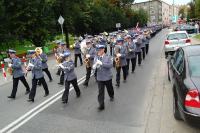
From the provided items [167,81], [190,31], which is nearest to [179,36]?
[167,81]

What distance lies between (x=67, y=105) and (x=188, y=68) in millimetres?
4387

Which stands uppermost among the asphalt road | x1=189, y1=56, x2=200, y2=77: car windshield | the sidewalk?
x1=189, y1=56, x2=200, y2=77: car windshield

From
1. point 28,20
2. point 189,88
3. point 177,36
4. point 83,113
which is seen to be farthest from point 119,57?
point 28,20

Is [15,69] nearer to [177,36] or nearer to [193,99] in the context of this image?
[193,99]

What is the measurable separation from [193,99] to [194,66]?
110 centimetres

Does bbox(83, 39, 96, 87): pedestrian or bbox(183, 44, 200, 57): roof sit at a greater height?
bbox(183, 44, 200, 57): roof

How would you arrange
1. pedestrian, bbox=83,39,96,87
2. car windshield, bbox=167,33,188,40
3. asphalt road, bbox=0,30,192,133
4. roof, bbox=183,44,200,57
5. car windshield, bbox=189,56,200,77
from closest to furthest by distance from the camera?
car windshield, bbox=189,56,200,77 → roof, bbox=183,44,200,57 → asphalt road, bbox=0,30,192,133 → pedestrian, bbox=83,39,96,87 → car windshield, bbox=167,33,188,40

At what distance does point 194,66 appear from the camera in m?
6.95

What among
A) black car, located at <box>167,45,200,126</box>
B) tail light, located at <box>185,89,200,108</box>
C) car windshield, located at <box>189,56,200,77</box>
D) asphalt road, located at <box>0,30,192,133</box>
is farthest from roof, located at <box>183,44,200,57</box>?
asphalt road, located at <box>0,30,192,133</box>

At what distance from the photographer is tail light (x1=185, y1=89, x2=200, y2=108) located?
5.98m

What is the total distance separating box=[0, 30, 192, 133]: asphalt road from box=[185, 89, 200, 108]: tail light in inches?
63.4

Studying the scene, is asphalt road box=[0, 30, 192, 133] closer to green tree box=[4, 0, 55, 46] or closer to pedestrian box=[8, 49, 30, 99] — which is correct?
pedestrian box=[8, 49, 30, 99]

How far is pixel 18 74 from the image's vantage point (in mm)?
12273

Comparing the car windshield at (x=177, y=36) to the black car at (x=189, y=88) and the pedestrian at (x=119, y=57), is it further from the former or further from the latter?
the black car at (x=189, y=88)
